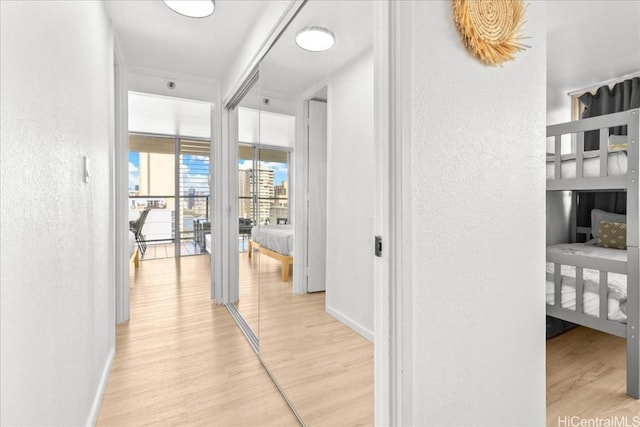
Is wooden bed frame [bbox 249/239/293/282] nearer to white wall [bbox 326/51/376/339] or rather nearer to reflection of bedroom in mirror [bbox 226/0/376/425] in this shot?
reflection of bedroom in mirror [bbox 226/0/376/425]

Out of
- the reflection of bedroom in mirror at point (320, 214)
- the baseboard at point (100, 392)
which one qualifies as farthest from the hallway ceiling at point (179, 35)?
the baseboard at point (100, 392)

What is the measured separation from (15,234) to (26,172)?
0.17m

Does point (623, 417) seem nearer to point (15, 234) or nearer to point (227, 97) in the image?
A: point (15, 234)

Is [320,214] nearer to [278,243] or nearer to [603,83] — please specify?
[278,243]

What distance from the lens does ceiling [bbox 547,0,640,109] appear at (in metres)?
2.24

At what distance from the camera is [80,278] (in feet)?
4.51

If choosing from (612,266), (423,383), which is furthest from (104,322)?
(612,266)

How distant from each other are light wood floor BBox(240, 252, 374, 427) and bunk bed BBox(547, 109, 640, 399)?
5.46 feet

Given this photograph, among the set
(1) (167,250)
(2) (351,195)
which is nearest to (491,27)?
(2) (351,195)

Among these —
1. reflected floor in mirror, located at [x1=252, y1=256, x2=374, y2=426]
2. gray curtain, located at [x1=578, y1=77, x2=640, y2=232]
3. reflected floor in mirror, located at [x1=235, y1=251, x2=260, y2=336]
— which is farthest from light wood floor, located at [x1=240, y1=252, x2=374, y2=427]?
gray curtain, located at [x1=578, y1=77, x2=640, y2=232]

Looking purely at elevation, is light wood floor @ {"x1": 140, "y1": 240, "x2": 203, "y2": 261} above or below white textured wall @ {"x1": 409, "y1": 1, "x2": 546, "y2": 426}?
below

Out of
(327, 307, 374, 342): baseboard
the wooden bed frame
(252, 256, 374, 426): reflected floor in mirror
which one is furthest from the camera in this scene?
the wooden bed frame

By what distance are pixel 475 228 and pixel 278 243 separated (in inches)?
51.1

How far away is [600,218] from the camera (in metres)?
3.02
